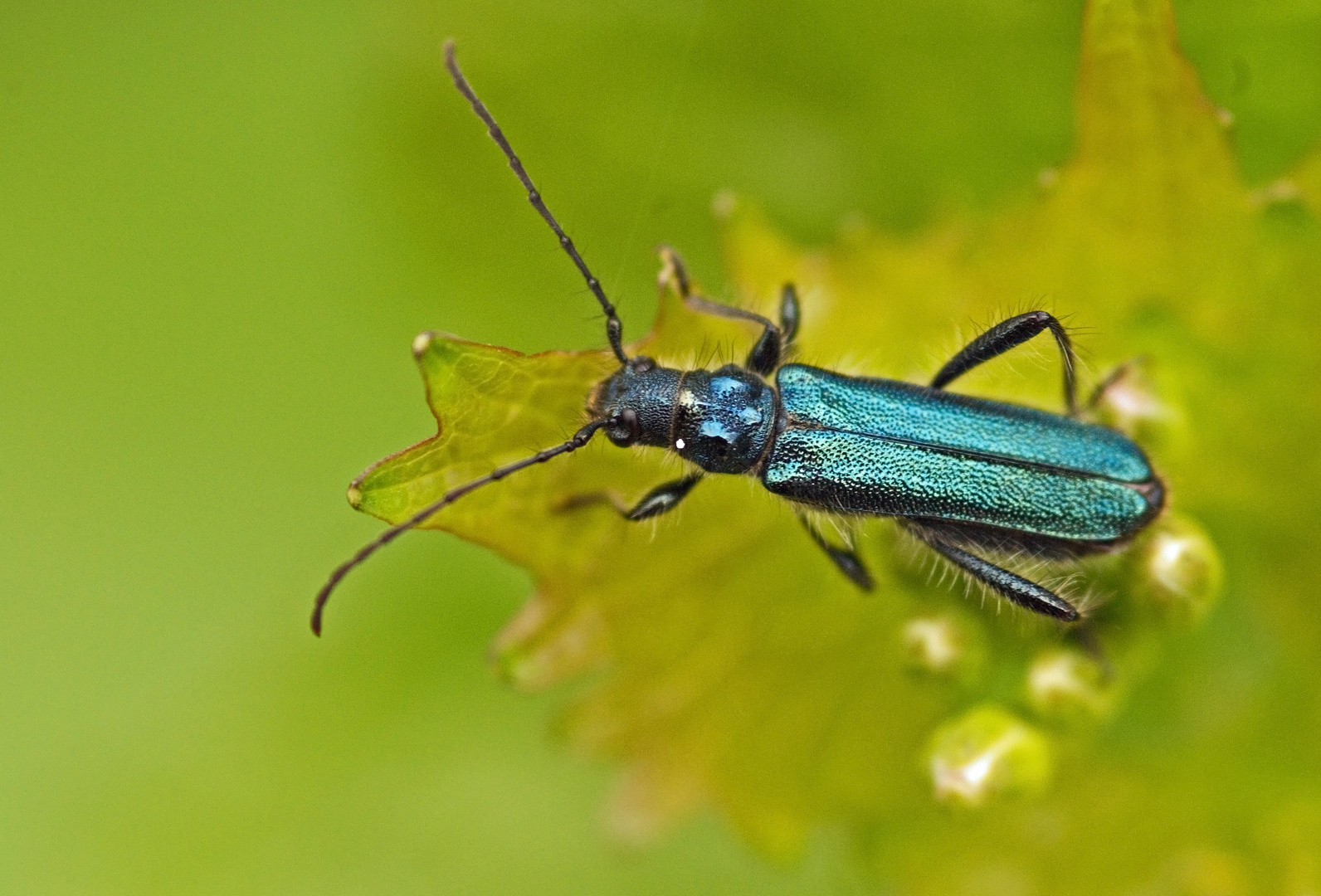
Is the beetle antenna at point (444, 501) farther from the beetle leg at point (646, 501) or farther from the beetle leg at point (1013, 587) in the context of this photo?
the beetle leg at point (1013, 587)

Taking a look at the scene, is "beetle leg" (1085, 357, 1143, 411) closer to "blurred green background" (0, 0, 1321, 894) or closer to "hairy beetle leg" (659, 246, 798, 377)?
"blurred green background" (0, 0, 1321, 894)

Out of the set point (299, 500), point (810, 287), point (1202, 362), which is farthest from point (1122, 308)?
point (299, 500)

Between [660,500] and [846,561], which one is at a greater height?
[660,500]

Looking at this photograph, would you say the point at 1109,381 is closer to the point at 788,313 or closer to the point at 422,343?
the point at 788,313

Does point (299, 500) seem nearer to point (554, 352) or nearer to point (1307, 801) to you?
point (554, 352)

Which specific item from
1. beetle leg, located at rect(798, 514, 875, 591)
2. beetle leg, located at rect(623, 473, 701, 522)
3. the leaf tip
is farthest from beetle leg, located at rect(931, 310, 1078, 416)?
the leaf tip

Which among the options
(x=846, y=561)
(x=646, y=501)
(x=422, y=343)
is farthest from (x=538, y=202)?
(x=846, y=561)

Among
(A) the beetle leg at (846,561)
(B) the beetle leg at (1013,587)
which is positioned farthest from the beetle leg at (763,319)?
(B) the beetle leg at (1013,587)
